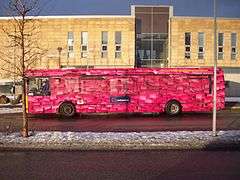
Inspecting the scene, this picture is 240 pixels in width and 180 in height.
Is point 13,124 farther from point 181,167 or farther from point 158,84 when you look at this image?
point 181,167

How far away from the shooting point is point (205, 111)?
31.3 m

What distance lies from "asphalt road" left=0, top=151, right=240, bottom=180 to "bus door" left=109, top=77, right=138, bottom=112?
52.2 ft

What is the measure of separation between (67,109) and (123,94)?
356 centimetres

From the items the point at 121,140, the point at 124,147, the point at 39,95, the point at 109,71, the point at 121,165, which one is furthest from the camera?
the point at 109,71

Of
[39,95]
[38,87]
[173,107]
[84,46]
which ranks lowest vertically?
[173,107]

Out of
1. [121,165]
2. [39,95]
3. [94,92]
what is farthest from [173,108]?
[121,165]

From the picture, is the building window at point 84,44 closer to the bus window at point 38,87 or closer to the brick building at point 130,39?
the brick building at point 130,39

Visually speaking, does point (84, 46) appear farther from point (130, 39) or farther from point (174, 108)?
point (174, 108)

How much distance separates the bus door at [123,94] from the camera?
3034 cm

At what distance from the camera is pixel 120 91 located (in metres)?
30.4

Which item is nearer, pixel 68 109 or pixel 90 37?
pixel 68 109

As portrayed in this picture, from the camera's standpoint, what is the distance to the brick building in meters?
66.4

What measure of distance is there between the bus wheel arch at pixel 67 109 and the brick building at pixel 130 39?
36.3m

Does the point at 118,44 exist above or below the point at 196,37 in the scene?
below
